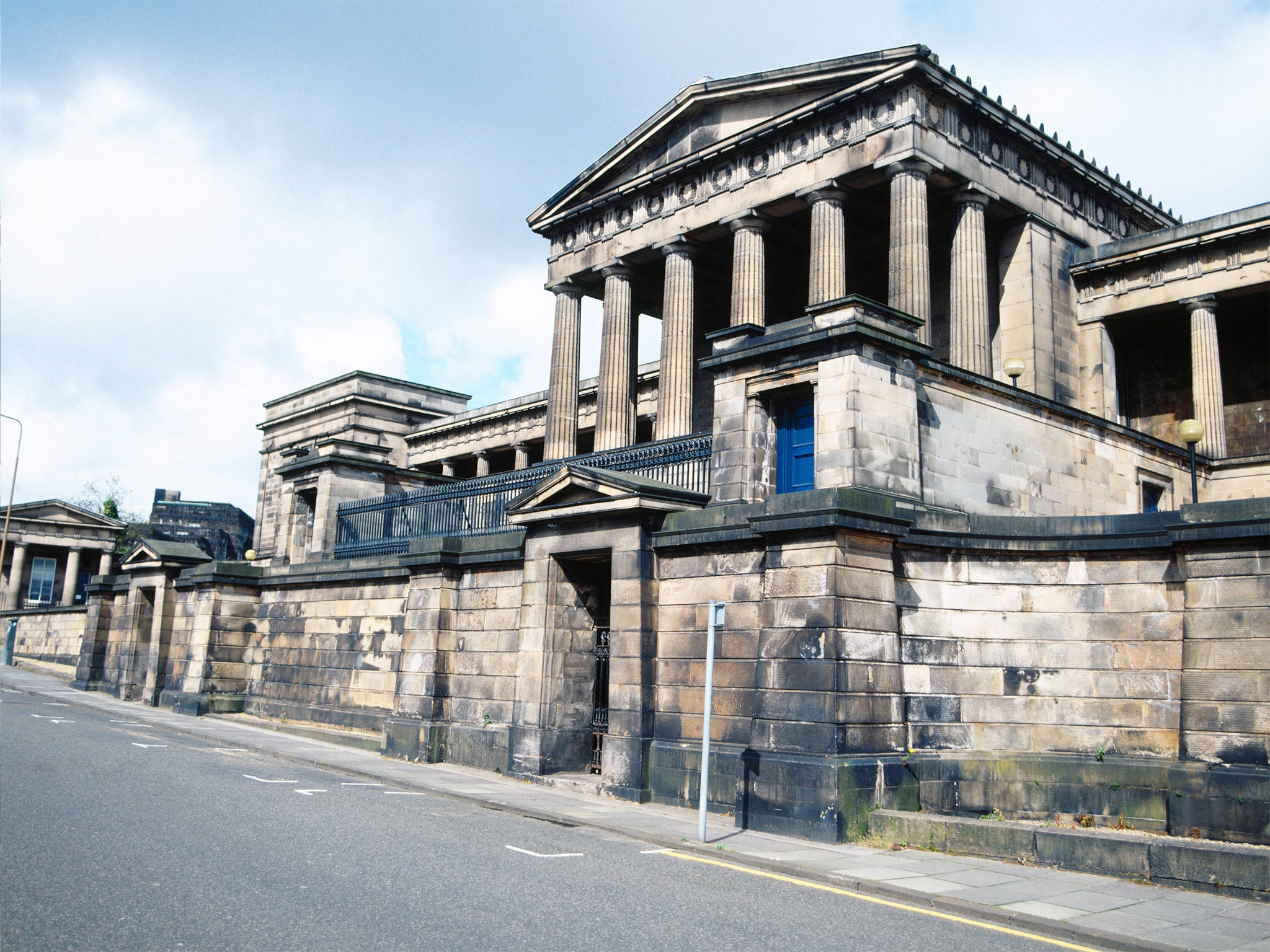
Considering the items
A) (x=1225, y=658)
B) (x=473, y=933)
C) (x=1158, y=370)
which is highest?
(x=1158, y=370)

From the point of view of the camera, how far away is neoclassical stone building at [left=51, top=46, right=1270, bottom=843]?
1220cm

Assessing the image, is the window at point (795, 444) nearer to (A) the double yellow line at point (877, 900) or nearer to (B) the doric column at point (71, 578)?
(A) the double yellow line at point (877, 900)

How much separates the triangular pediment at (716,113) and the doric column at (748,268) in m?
2.56

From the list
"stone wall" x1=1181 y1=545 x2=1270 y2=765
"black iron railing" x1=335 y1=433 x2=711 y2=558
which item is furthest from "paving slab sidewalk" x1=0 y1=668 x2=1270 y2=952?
"black iron railing" x1=335 y1=433 x2=711 y2=558

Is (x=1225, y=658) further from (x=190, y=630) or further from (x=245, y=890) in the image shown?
(x=190, y=630)

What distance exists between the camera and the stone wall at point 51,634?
42.2 meters

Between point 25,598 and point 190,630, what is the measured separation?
56.8 m

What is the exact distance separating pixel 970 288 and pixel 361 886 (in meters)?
22.6

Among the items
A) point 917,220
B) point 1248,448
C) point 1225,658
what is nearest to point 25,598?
point 917,220

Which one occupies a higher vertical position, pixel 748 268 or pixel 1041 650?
pixel 748 268

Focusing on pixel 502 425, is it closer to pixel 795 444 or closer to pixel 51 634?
pixel 51 634

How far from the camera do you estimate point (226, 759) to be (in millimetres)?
16734

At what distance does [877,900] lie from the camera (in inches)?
364

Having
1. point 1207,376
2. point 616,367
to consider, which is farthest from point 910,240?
point 616,367
